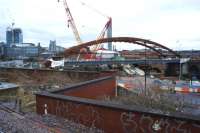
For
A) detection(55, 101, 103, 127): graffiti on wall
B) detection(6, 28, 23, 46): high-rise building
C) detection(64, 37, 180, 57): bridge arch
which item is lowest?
detection(55, 101, 103, 127): graffiti on wall

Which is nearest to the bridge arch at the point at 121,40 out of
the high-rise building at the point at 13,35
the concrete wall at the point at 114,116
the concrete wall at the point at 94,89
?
the concrete wall at the point at 94,89

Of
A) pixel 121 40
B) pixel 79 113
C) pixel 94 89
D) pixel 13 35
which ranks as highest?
pixel 13 35

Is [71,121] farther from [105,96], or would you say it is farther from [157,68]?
[157,68]

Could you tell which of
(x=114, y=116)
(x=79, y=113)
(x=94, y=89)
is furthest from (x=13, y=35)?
(x=114, y=116)

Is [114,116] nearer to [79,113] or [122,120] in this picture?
[122,120]

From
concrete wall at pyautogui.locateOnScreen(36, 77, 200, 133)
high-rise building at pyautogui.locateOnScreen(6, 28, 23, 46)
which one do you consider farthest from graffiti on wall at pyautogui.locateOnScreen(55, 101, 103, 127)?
high-rise building at pyautogui.locateOnScreen(6, 28, 23, 46)

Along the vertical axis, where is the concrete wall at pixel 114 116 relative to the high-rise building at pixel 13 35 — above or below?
below

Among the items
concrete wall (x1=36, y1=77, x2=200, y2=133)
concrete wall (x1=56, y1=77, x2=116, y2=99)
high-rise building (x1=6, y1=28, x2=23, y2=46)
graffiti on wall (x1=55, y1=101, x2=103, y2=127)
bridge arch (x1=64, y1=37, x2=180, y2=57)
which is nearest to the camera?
concrete wall (x1=36, y1=77, x2=200, y2=133)

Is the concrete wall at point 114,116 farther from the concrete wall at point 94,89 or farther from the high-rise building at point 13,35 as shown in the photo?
the high-rise building at point 13,35

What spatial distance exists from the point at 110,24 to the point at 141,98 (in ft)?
205

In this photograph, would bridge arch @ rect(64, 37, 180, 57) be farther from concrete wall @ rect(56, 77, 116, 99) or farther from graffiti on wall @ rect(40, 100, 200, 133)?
graffiti on wall @ rect(40, 100, 200, 133)

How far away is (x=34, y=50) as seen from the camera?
8919cm

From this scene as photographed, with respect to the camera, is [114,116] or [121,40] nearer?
[114,116]

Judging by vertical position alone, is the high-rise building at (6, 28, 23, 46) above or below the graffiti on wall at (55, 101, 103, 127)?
above
